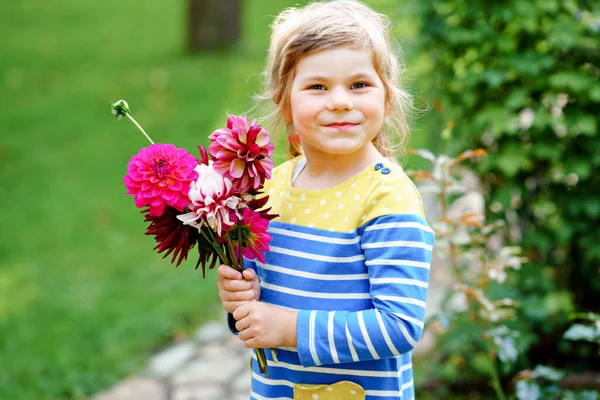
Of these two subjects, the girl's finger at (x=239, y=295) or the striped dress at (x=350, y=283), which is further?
the girl's finger at (x=239, y=295)

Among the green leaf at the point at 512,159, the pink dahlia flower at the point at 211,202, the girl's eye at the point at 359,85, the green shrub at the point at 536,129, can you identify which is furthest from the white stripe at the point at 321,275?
the green leaf at the point at 512,159

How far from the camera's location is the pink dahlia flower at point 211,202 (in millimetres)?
1595

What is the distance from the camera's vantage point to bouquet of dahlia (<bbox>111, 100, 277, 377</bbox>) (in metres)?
1.60

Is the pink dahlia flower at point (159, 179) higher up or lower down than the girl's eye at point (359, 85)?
lower down

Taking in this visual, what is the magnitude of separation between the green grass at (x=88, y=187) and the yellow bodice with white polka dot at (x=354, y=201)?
42 centimetres

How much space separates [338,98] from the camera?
167cm

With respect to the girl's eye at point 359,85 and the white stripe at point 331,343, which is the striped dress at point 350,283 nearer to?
the white stripe at point 331,343

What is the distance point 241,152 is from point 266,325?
41 centimetres

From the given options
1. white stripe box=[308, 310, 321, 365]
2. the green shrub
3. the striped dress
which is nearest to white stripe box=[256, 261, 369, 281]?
the striped dress

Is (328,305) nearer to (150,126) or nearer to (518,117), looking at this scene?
(518,117)

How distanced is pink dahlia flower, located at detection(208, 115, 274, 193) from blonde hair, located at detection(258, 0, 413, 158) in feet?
0.73

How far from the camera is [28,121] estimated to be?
7.37 m

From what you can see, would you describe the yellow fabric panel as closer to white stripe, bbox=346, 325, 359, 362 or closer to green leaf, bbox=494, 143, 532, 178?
white stripe, bbox=346, 325, 359, 362

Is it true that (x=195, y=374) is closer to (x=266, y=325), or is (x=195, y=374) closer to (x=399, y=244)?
(x=266, y=325)
